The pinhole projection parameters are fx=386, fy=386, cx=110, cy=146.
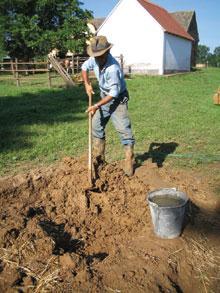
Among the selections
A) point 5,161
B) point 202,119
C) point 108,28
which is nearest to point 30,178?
point 5,161

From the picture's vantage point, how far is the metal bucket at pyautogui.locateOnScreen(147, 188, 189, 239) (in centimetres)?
416

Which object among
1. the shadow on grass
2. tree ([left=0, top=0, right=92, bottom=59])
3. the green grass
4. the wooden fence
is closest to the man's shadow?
the green grass

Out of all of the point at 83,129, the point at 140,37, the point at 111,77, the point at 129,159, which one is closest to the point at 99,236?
the point at 129,159

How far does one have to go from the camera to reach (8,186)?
18.5 ft

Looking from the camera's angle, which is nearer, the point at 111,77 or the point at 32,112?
the point at 111,77

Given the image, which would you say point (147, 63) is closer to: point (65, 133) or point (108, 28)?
point (108, 28)

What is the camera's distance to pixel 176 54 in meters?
34.7

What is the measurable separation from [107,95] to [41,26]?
3276 centimetres

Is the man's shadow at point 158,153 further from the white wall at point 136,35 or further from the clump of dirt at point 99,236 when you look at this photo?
the white wall at point 136,35

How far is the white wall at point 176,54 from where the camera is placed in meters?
32.0

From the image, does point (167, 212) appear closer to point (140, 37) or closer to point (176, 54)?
point (140, 37)

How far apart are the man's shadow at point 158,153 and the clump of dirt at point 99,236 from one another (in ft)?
2.68

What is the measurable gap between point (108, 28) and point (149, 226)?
30.1m

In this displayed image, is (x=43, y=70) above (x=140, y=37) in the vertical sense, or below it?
below
